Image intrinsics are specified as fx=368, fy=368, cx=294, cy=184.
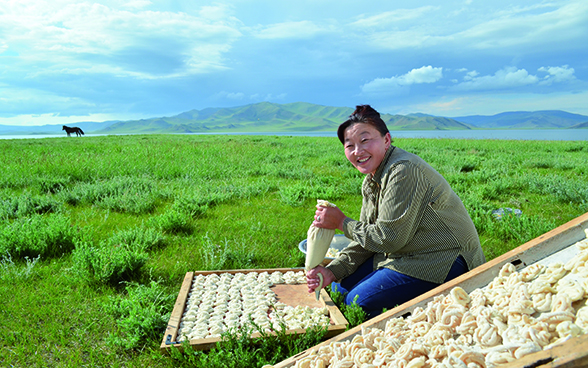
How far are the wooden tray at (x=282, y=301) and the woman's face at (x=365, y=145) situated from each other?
132cm

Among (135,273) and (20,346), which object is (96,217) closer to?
(135,273)

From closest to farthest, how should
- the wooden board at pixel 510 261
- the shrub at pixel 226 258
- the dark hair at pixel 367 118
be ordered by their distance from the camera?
1. the wooden board at pixel 510 261
2. the dark hair at pixel 367 118
3. the shrub at pixel 226 258

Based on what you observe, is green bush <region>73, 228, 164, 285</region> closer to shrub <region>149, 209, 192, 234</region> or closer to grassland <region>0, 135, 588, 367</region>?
grassland <region>0, 135, 588, 367</region>

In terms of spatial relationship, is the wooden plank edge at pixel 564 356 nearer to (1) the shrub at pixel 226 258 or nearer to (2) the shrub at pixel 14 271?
(1) the shrub at pixel 226 258

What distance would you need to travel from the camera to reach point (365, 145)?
319 cm

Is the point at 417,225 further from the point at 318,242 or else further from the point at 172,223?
the point at 172,223

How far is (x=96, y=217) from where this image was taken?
21.1 ft

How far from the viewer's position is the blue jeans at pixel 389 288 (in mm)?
3168

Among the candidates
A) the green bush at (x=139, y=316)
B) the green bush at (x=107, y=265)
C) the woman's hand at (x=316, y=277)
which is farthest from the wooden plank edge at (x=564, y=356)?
the green bush at (x=107, y=265)

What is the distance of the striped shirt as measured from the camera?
3035 millimetres

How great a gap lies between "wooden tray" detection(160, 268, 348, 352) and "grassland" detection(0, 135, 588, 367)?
112 millimetres

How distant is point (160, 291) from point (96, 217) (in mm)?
3462

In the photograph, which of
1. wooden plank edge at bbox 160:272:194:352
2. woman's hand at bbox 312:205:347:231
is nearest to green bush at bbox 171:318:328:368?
wooden plank edge at bbox 160:272:194:352

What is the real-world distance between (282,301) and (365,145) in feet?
5.64
